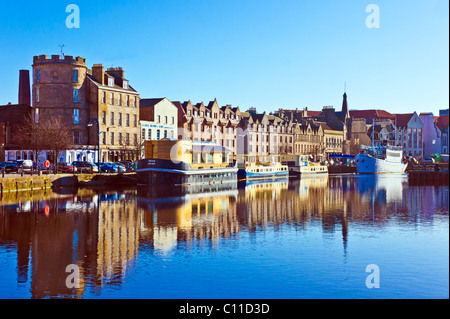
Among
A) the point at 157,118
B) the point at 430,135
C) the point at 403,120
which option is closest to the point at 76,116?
the point at 157,118

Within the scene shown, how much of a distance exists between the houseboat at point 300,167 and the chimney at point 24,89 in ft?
138

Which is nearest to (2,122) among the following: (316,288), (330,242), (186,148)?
(186,148)

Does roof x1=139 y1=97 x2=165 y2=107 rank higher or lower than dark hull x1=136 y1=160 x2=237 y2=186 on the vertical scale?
higher

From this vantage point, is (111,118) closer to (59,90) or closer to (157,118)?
(59,90)

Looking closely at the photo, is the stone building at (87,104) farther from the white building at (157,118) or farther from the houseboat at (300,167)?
the houseboat at (300,167)

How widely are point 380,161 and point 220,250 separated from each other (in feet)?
306

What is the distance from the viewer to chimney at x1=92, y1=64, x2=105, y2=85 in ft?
249

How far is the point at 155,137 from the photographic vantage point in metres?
85.5

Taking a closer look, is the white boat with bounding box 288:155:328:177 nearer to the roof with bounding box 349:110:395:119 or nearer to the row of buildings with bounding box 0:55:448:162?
the row of buildings with bounding box 0:55:448:162

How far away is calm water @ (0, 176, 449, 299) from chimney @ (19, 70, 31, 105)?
48607 mm

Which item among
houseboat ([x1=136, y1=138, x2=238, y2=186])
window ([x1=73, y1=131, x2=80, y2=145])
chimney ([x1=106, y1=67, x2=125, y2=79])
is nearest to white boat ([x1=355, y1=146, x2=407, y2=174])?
houseboat ([x1=136, y1=138, x2=238, y2=186])

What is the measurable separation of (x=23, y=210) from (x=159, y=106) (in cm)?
5419

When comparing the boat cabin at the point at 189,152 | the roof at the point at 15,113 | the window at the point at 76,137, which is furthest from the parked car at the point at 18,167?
the roof at the point at 15,113
